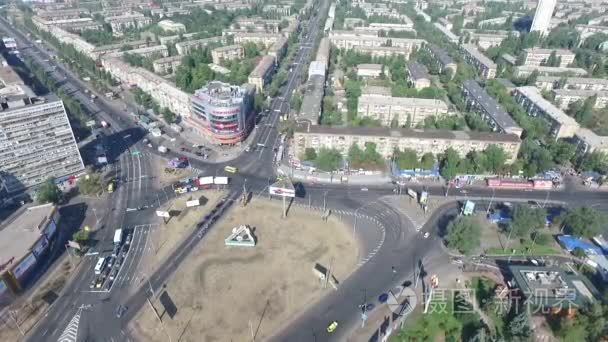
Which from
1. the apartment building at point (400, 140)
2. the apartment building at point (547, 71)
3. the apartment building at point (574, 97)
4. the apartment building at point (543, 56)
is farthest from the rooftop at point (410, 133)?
the apartment building at point (543, 56)

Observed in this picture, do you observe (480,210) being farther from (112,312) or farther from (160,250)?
(112,312)

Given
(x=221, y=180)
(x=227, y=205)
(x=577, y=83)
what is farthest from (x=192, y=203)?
(x=577, y=83)

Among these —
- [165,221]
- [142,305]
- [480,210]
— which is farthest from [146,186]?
[480,210]

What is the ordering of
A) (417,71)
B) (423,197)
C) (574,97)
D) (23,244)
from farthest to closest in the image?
(417,71) < (574,97) < (423,197) < (23,244)

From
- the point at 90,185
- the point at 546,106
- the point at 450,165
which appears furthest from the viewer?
the point at 546,106

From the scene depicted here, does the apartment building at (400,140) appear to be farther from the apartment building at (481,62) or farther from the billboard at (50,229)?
the apartment building at (481,62)

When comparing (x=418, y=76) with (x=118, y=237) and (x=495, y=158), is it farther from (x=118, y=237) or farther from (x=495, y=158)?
(x=118, y=237)

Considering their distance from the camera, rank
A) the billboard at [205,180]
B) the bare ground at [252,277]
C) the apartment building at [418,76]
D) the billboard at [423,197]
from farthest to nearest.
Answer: the apartment building at [418,76] < the billboard at [205,180] < the billboard at [423,197] < the bare ground at [252,277]

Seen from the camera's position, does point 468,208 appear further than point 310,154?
No
